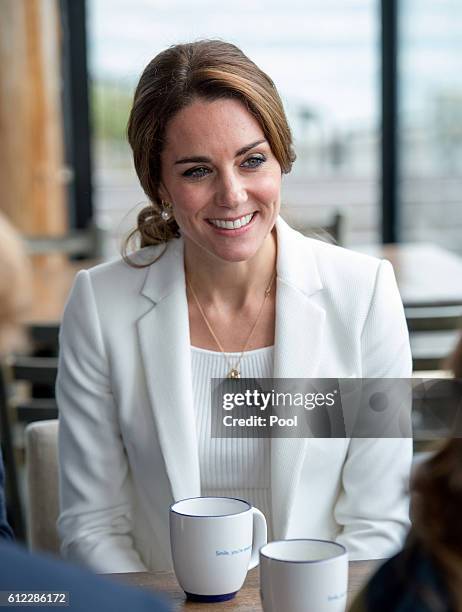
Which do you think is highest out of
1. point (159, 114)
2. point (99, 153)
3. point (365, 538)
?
point (99, 153)

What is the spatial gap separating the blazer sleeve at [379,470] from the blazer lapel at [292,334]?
85mm

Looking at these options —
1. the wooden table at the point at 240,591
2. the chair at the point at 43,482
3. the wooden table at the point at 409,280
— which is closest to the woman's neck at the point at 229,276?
the chair at the point at 43,482

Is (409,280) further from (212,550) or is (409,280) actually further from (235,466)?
(212,550)

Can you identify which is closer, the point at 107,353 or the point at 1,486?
the point at 1,486

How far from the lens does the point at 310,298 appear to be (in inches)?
64.8

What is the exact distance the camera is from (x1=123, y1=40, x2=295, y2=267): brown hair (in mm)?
1592

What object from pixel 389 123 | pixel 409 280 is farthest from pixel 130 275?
pixel 389 123

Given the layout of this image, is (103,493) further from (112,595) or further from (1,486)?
(112,595)

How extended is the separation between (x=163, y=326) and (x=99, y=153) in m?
3.86

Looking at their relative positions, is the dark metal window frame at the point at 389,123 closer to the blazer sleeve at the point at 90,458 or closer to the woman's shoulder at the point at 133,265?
the woman's shoulder at the point at 133,265

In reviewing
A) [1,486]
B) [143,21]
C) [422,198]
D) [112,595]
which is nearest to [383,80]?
[422,198]

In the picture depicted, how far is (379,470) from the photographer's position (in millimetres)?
1538

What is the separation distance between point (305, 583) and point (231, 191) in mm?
763

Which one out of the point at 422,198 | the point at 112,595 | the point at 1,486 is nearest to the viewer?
the point at 112,595
